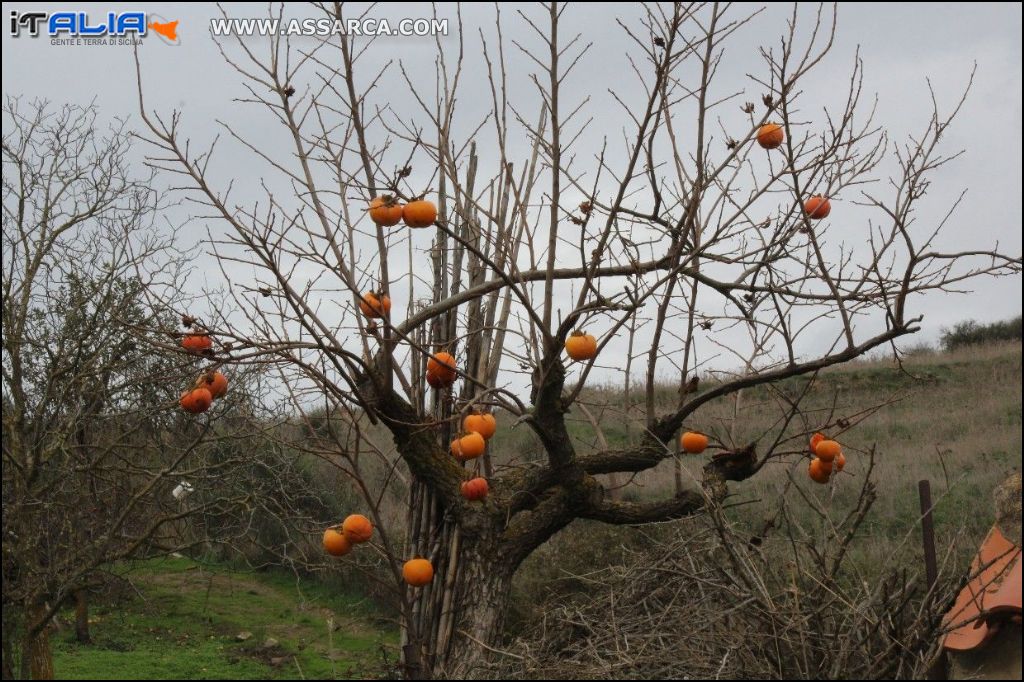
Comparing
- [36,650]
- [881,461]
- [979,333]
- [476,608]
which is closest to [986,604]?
[476,608]

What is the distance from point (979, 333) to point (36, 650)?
21180 millimetres

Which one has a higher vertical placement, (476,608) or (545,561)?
(476,608)

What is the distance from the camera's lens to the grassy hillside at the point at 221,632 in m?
7.95

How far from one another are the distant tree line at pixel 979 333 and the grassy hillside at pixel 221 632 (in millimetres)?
16402

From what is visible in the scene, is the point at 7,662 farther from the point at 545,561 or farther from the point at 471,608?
the point at 545,561

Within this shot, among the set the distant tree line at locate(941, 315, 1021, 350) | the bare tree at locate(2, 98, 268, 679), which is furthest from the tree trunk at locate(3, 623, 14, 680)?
the distant tree line at locate(941, 315, 1021, 350)

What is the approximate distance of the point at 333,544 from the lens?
3592 millimetres

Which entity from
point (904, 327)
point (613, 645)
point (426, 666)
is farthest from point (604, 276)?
point (426, 666)

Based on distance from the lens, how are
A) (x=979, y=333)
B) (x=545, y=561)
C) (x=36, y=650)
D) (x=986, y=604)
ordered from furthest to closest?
1. (x=979, y=333)
2. (x=545, y=561)
3. (x=36, y=650)
4. (x=986, y=604)

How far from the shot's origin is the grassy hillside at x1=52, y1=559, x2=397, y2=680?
7.95 m

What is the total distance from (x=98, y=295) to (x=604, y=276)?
548 cm

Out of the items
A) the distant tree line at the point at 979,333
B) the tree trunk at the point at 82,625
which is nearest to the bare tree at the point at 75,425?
the tree trunk at the point at 82,625

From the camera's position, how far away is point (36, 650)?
6.51m

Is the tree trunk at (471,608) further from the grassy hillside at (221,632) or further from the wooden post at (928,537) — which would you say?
the grassy hillside at (221,632)
